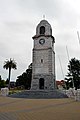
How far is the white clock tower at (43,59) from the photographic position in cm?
3651

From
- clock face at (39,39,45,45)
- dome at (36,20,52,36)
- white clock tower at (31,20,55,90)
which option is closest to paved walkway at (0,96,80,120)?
white clock tower at (31,20,55,90)

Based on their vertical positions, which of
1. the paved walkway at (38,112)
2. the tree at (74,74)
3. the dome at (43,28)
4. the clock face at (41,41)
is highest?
the dome at (43,28)

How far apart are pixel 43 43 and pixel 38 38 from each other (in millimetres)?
1634

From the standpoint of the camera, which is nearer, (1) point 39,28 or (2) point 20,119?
(2) point 20,119

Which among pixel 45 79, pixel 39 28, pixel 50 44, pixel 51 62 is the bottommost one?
pixel 45 79

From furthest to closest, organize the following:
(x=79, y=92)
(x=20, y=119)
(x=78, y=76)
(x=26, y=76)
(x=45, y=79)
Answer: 1. (x=26, y=76)
2. (x=78, y=76)
3. (x=45, y=79)
4. (x=79, y=92)
5. (x=20, y=119)

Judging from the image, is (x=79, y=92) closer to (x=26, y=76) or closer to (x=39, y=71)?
(x=39, y=71)

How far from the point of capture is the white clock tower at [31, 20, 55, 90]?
3651 cm

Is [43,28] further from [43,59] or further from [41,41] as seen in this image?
[43,59]

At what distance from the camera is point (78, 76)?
143 ft

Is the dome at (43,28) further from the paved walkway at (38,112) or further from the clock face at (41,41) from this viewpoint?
the paved walkway at (38,112)

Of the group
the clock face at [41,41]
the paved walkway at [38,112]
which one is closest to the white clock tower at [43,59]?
the clock face at [41,41]

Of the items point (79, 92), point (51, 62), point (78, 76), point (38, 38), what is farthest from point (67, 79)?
point (79, 92)

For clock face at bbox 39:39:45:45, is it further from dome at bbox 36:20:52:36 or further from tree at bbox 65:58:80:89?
tree at bbox 65:58:80:89
